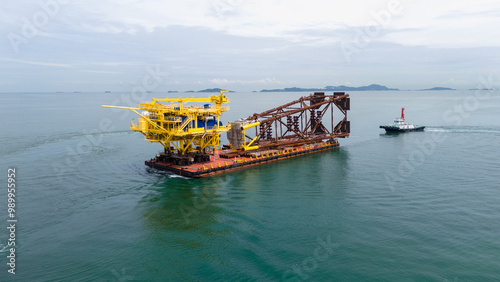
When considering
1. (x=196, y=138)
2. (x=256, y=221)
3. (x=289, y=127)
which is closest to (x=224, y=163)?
(x=196, y=138)

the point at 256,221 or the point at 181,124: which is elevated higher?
the point at 181,124

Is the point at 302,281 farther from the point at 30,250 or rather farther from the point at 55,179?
the point at 55,179

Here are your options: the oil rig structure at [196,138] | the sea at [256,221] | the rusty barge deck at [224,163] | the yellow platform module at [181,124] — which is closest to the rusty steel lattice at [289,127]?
the oil rig structure at [196,138]

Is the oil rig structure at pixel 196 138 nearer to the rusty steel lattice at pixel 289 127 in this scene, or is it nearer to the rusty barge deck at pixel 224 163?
the rusty barge deck at pixel 224 163

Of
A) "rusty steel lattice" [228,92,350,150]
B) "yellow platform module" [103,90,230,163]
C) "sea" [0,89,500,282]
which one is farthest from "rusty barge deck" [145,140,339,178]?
"yellow platform module" [103,90,230,163]

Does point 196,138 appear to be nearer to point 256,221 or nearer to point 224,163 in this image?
point 224,163

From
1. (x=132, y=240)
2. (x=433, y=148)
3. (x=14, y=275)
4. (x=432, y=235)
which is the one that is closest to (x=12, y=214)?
(x=14, y=275)
